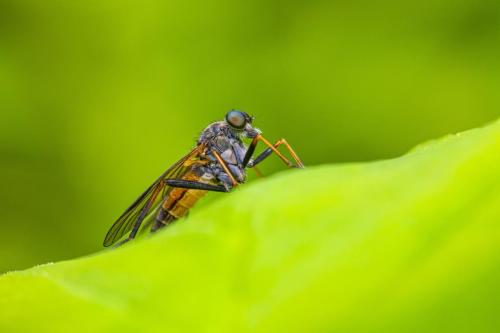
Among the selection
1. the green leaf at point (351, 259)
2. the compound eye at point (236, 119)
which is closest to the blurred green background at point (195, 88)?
the compound eye at point (236, 119)

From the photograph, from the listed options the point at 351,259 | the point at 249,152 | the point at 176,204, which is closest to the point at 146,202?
the point at 176,204

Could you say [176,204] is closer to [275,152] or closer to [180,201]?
[180,201]

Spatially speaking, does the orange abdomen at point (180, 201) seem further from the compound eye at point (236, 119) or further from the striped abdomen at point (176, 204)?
the compound eye at point (236, 119)

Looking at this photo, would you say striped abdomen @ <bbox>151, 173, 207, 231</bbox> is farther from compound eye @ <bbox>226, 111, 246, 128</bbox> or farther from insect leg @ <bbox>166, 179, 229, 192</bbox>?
compound eye @ <bbox>226, 111, 246, 128</bbox>

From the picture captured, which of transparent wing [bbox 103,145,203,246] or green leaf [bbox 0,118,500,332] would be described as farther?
transparent wing [bbox 103,145,203,246]

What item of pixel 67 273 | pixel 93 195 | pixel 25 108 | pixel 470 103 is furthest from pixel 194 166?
pixel 67 273

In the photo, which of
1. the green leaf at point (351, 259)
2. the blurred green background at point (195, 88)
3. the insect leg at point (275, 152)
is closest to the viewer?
the green leaf at point (351, 259)

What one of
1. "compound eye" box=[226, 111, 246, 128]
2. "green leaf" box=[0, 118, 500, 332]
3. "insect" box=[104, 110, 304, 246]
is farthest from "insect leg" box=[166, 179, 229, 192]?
"green leaf" box=[0, 118, 500, 332]
